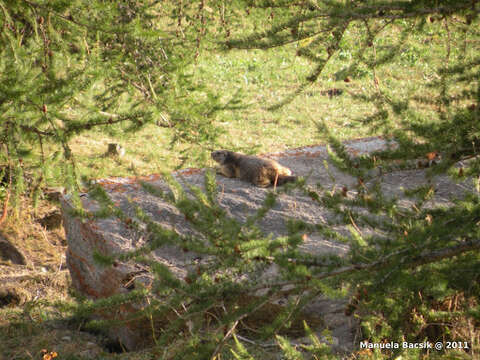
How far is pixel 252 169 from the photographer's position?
5387 mm

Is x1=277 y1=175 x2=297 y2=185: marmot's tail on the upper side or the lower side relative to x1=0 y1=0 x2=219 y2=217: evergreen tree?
lower

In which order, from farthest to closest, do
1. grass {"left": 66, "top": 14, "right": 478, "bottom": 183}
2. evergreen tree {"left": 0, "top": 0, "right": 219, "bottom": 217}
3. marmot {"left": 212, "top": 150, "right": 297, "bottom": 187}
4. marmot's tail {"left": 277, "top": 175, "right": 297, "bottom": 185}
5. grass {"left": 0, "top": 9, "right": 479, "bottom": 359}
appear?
grass {"left": 66, "top": 14, "right": 478, "bottom": 183} < marmot {"left": 212, "top": 150, "right": 297, "bottom": 187} < marmot's tail {"left": 277, "top": 175, "right": 297, "bottom": 185} < grass {"left": 0, "top": 9, "right": 479, "bottom": 359} < evergreen tree {"left": 0, "top": 0, "right": 219, "bottom": 217}

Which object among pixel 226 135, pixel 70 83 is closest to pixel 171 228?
pixel 70 83

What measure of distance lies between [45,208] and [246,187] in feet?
11.5

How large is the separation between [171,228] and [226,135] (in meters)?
5.76

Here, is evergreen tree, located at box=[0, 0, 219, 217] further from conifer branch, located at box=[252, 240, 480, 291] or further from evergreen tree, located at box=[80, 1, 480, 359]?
conifer branch, located at box=[252, 240, 480, 291]

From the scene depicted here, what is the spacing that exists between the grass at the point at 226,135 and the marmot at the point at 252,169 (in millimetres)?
286

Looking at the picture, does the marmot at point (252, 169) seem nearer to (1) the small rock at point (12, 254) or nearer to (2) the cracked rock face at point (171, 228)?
(2) the cracked rock face at point (171, 228)

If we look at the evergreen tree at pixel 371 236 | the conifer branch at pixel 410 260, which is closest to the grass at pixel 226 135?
the evergreen tree at pixel 371 236

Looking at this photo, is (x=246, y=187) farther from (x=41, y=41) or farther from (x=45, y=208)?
(x=45, y=208)

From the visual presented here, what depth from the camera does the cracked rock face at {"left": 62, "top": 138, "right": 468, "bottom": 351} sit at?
4.08 metres

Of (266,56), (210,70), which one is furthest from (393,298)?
(266,56)

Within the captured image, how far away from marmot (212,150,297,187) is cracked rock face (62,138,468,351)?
98 millimetres

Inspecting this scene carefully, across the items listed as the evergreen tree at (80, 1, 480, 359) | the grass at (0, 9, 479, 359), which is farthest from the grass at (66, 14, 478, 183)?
the evergreen tree at (80, 1, 480, 359)
